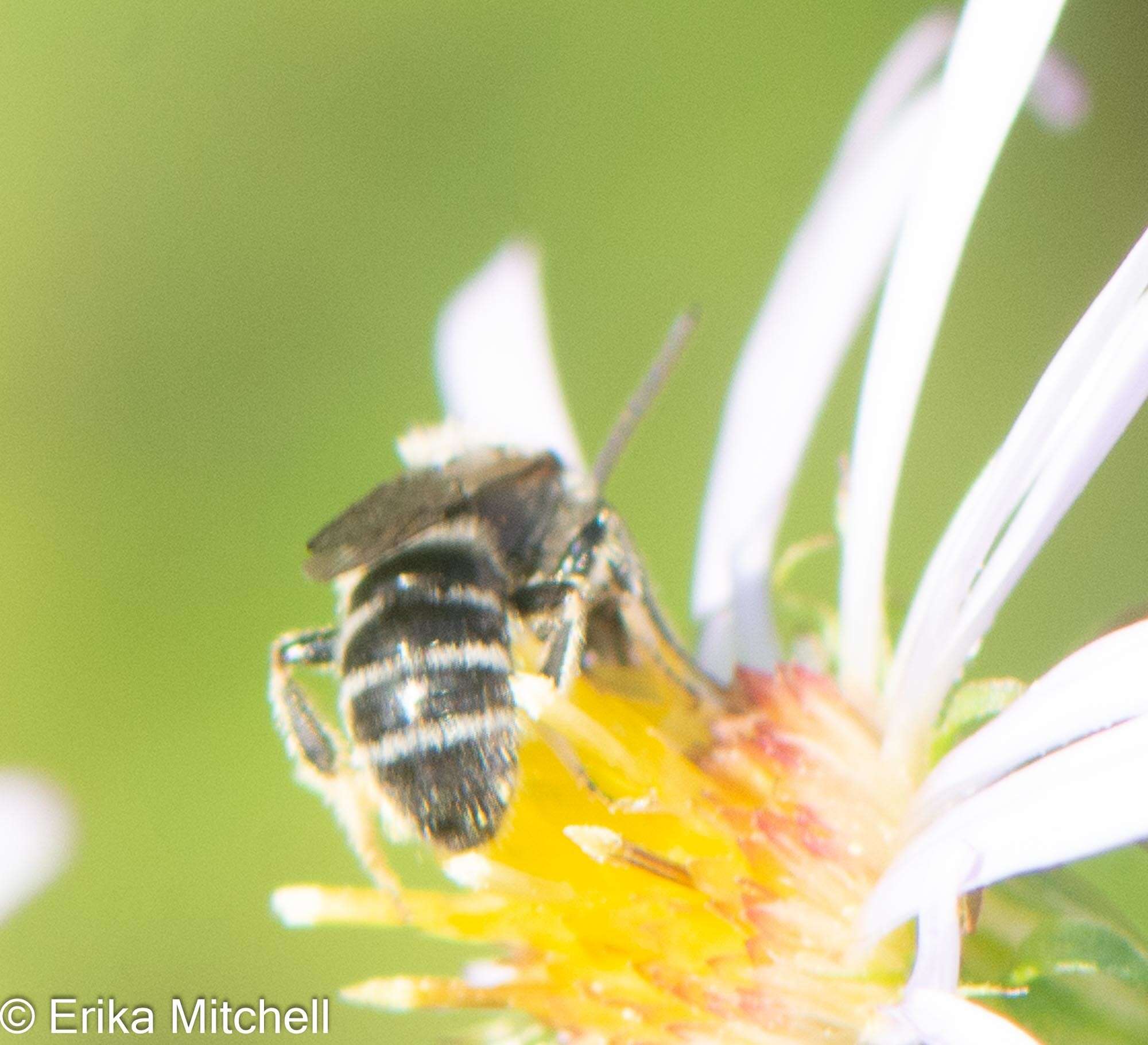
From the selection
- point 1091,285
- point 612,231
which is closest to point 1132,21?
point 1091,285

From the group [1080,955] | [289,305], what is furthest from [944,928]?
[289,305]

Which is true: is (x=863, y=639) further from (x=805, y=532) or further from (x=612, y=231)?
(x=612, y=231)

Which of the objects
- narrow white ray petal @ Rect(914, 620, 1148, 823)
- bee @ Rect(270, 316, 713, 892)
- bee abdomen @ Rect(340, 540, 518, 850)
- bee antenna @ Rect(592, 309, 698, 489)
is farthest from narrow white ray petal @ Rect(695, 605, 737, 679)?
→ narrow white ray petal @ Rect(914, 620, 1148, 823)

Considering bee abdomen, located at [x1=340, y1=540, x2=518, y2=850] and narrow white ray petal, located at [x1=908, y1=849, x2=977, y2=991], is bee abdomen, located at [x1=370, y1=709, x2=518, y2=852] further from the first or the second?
narrow white ray petal, located at [x1=908, y1=849, x2=977, y2=991]

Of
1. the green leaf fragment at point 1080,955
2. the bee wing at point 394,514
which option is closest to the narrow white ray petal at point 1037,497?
the green leaf fragment at point 1080,955

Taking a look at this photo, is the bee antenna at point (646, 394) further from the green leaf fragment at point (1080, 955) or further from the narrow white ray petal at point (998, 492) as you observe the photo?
the green leaf fragment at point (1080, 955)

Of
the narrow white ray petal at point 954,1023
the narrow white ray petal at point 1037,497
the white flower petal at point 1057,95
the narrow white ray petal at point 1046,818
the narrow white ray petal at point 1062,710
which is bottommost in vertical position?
the narrow white ray petal at point 954,1023
